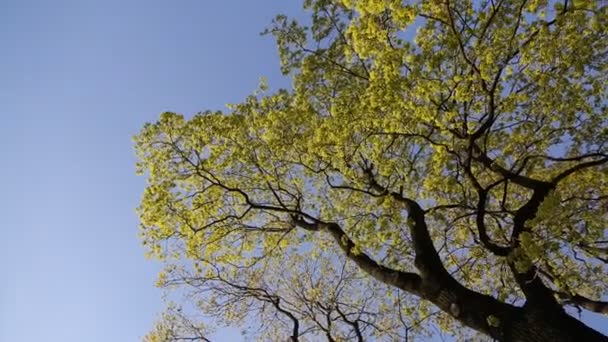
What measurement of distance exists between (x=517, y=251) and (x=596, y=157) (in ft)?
11.3

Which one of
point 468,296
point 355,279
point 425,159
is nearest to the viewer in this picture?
point 468,296

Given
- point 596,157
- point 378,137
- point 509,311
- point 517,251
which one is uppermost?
point 378,137

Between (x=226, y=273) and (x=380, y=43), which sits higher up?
(x=380, y=43)

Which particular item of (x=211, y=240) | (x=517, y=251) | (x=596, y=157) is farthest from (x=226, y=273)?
(x=596, y=157)

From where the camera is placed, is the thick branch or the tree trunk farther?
the thick branch

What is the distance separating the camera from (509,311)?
19.7ft

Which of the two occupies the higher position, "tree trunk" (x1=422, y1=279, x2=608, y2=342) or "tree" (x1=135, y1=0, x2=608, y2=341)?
"tree" (x1=135, y1=0, x2=608, y2=341)

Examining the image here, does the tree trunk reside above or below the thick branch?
below

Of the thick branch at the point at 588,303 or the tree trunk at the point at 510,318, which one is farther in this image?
the thick branch at the point at 588,303

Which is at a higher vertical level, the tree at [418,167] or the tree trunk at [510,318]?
the tree at [418,167]

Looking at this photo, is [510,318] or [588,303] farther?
[588,303]

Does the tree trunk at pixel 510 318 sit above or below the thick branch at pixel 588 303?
below

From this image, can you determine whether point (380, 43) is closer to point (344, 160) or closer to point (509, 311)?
point (344, 160)

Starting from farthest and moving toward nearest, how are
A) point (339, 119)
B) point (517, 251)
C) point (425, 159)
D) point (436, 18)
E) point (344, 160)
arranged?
point (425, 159), point (344, 160), point (339, 119), point (436, 18), point (517, 251)
